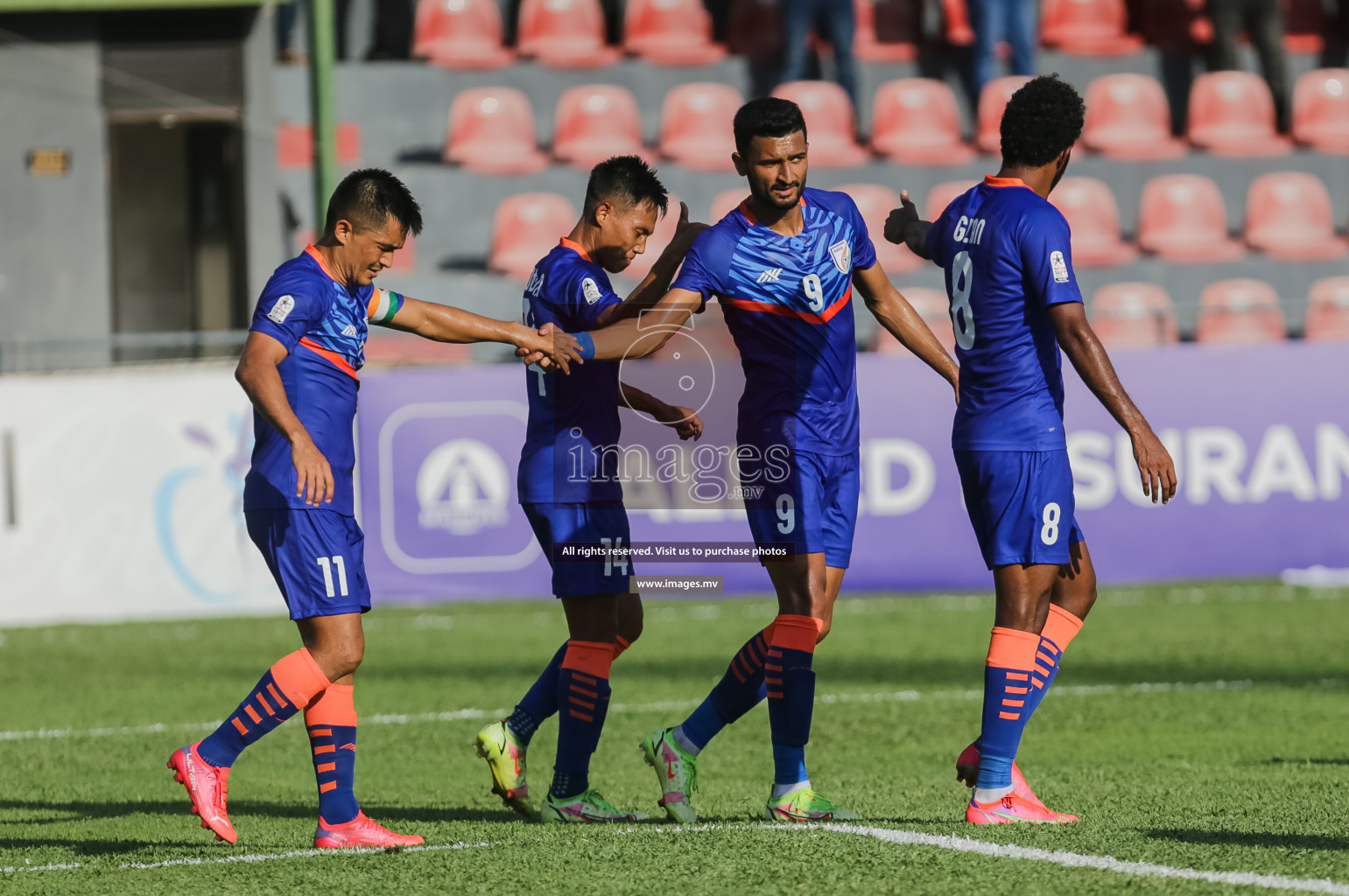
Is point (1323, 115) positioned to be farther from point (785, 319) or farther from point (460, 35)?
point (785, 319)

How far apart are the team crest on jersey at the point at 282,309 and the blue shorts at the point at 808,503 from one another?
148 cm

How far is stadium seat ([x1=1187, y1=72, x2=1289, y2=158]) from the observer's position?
18375 millimetres

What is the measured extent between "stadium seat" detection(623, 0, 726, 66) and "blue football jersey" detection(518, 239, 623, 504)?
13440mm

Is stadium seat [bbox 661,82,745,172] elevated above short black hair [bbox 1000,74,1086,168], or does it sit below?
above

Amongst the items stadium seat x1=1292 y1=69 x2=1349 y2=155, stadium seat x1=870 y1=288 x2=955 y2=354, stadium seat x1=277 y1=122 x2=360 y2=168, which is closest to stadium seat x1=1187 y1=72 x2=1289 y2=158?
stadium seat x1=1292 y1=69 x2=1349 y2=155

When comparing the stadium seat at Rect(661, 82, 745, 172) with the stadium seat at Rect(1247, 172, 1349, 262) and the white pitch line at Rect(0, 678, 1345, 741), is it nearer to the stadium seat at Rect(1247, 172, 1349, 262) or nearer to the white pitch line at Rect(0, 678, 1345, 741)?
the stadium seat at Rect(1247, 172, 1349, 262)

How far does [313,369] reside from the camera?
539cm

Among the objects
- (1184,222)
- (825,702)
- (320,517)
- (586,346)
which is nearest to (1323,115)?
(1184,222)

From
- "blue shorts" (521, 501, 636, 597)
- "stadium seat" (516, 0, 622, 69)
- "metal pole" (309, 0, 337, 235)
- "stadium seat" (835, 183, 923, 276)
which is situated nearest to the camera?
"blue shorts" (521, 501, 636, 597)

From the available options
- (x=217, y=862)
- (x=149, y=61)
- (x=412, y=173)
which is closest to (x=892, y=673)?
(x=217, y=862)

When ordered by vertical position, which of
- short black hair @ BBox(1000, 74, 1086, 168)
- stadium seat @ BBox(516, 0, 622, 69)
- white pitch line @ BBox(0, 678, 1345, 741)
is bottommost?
white pitch line @ BBox(0, 678, 1345, 741)

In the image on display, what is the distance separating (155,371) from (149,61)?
657 centimetres

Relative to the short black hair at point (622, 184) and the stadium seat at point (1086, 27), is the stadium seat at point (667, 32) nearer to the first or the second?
the stadium seat at point (1086, 27)

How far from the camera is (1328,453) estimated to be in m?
13.0
